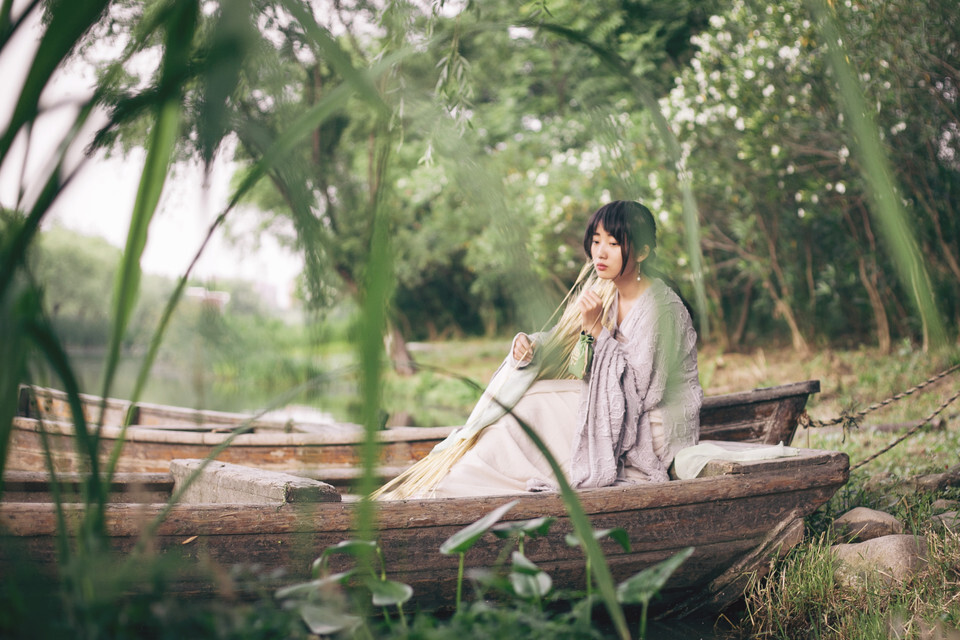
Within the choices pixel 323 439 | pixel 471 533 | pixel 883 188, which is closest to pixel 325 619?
pixel 471 533

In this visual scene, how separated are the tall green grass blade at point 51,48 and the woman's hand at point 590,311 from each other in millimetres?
2276

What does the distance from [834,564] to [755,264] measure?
6.86 meters

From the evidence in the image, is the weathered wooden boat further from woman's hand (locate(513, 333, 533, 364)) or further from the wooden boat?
woman's hand (locate(513, 333, 533, 364))

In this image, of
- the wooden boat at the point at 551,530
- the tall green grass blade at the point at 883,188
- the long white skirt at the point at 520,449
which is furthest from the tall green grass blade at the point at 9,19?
the long white skirt at the point at 520,449

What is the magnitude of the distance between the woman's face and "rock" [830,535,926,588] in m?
1.36

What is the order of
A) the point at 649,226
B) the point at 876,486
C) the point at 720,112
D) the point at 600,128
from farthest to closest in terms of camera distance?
1. the point at 720,112
2. the point at 876,486
3. the point at 649,226
4. the point at 600,128

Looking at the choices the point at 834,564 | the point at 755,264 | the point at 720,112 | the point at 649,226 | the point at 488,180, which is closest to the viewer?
the point at 488,180

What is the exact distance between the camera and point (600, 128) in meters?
0.82

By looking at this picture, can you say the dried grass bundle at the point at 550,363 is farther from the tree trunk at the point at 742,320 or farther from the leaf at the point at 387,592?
the tree trunk at the point at 742,320

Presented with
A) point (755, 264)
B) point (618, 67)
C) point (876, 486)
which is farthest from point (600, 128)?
point (755, 264)

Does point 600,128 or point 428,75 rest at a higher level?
point 428,75

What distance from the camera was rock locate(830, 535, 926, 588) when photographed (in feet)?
8.77

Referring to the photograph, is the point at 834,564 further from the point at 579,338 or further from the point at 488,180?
the point at 488,180

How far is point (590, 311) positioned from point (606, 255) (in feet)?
0.80
